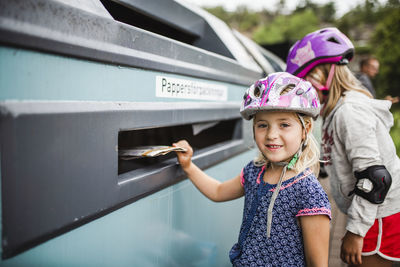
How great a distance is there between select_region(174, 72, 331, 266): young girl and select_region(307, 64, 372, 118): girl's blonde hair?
1.09 ft

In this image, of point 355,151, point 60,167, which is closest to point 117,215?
point 60,167

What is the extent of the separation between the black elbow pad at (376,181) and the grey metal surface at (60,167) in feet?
2.98

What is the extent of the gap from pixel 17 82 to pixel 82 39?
223 millimetres

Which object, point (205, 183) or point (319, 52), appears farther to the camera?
point (319, 52)

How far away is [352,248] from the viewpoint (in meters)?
1.45

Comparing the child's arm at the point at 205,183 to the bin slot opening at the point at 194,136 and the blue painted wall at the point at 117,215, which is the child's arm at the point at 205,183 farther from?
the bin slot opening at the point at 194,136

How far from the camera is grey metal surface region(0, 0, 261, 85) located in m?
0.69

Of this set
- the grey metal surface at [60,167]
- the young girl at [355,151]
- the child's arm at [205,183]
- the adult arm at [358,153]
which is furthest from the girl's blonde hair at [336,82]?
the grey metal surface at [60,167]

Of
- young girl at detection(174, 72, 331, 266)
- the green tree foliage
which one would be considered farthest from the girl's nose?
the green tree foliage

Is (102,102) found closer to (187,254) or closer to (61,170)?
(61,170)

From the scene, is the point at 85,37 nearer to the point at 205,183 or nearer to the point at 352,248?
the point at 205,183

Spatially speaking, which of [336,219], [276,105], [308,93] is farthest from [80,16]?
[336,219]

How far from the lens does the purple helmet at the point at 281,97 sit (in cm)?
121

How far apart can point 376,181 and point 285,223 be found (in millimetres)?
447
